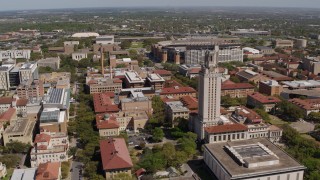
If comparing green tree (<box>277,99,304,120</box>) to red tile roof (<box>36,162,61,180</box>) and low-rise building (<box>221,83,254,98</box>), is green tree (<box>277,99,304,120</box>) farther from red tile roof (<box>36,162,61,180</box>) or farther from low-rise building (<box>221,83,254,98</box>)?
red tile roof (<box>36,162,61,180</box>)

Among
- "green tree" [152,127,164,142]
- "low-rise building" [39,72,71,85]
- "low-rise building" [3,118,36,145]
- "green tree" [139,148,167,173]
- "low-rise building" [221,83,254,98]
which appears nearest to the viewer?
"green tree" [139,148,167,173]

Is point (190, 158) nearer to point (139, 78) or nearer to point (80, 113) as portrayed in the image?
point (80, 113)

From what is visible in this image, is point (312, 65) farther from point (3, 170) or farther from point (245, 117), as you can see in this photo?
point (3, 170)

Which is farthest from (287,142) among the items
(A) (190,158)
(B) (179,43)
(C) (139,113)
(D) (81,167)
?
(B) (179,43)

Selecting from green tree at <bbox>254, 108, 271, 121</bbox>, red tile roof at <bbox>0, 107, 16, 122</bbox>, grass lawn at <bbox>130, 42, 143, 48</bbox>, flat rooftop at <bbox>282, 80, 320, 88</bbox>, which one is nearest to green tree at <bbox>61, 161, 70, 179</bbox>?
red tile roof at <bbox>0, 107, 16, 122</bbox>

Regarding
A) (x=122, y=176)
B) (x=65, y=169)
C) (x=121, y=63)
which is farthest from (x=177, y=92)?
(x=121, y=63)

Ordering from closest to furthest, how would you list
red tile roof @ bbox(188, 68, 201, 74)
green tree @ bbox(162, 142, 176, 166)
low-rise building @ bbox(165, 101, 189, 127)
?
green tree @ bbox(162, 142, 176, 166)
low-rise building @ bbox(165, 101, 189, 127)
red tile roof @ bbox(188, 68, 201, 74)
